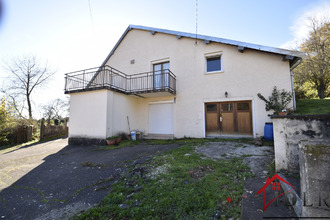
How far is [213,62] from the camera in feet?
28.7

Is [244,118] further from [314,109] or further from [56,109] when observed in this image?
[56,109]

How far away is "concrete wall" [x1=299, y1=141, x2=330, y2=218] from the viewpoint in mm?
1371

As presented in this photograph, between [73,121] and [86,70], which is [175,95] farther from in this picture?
[73,121]

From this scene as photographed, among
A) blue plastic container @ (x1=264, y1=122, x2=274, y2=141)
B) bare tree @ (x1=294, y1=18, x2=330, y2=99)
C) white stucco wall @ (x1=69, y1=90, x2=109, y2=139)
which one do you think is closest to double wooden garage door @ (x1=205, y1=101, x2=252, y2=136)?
blue plastic container @ (x1=264, y1=122, x2=274, y2=141)

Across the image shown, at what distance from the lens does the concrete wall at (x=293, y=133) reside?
2395 mm

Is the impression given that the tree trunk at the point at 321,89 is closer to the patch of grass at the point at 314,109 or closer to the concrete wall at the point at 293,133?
the patch of grass at the point at 314,109

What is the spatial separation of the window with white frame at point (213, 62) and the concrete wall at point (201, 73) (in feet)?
0.79

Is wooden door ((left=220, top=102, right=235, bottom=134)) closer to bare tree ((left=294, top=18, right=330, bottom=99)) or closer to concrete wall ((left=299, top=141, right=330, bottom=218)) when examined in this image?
concrete wall ((left=299, top=141, right=330, bottom=218))

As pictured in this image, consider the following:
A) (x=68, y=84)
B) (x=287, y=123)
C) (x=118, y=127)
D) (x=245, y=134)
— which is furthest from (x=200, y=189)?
(x=68, y=84)

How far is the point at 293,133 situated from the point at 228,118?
5636 mm

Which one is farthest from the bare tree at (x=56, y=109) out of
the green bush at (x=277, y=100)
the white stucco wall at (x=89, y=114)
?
the green bush at (x=277, y=100)

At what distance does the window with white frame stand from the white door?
130 inches

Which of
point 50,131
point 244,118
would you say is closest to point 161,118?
point 244,118

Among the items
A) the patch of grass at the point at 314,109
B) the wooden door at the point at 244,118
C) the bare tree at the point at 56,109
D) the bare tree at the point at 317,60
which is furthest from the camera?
the bare tree at the point at 56,109
